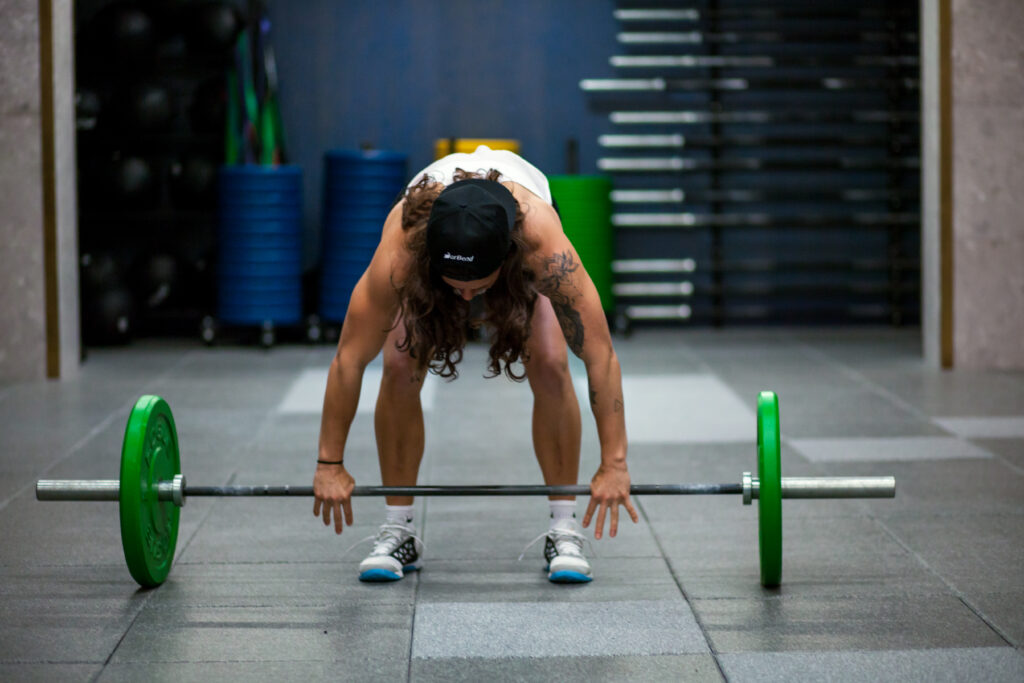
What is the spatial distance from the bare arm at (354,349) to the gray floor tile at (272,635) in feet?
0.69

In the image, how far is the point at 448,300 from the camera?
2.52 metres

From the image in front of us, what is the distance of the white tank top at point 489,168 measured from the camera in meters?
2.66

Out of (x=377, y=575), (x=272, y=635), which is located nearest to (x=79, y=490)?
(x=272, y=635)

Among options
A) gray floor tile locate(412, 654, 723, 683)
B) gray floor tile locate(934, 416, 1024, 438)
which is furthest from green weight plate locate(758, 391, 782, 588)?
gray floor tile locate(934, 416, 1024, 438)

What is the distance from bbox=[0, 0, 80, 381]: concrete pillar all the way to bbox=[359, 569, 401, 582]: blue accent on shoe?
10.6 ft

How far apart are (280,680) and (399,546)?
0.70 metres

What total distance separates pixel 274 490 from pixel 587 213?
4446mm

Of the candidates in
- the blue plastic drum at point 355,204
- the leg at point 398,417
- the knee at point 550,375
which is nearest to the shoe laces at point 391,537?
the leg at point 398,417

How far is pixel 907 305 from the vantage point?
305 inches

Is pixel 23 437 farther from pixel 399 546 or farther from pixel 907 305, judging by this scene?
pixel 907 305

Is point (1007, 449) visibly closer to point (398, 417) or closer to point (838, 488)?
point (838, 488)

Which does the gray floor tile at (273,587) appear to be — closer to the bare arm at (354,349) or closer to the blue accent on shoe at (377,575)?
the blue accent on shoe at (377,575)

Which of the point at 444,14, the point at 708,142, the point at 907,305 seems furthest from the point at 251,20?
the point at 907,305

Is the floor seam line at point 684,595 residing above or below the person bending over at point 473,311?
below
